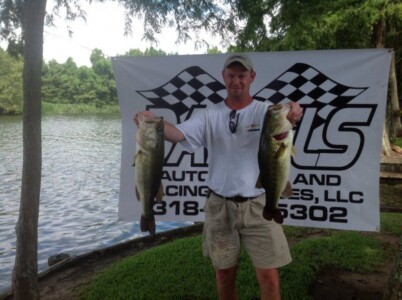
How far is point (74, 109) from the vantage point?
2734 inches

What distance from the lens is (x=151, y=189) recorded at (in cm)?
322

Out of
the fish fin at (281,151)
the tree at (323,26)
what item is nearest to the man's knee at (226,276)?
the fish fin at (281,151)

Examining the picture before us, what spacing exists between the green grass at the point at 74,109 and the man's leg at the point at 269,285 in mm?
59501

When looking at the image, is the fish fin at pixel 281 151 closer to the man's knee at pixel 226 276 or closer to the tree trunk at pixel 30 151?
the man's knee at pixel 226 276

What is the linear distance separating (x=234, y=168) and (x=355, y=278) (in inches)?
98.0

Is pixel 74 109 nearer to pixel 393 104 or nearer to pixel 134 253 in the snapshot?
pixel 393 104

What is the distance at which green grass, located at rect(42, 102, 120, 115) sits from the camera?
63.0 meters

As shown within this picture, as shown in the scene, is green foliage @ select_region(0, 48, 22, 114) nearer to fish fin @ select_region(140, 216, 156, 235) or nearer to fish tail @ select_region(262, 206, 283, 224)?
fish fin @ select_region(140, 216, 156, 235)

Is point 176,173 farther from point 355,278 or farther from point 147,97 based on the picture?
point 355,278

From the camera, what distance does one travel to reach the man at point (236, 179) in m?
3.36

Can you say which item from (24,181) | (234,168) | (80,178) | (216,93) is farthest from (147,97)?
(80,178)

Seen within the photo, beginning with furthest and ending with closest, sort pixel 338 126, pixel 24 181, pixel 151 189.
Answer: pixel 338 126 < pixel 24 181 < pixel 151 189

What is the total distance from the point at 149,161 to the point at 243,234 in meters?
1.00

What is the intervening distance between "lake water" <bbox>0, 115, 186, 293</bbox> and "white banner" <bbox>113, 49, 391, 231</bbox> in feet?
13.2
